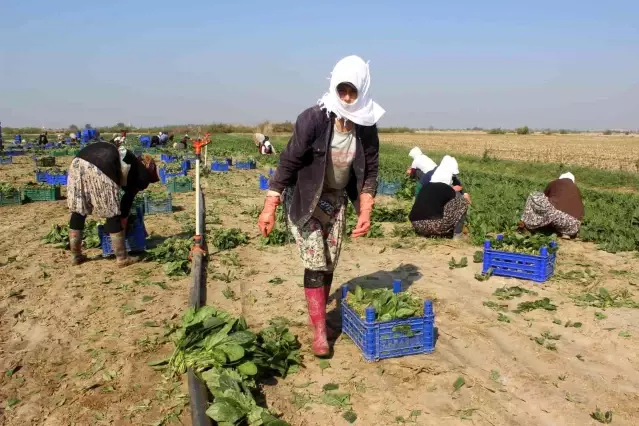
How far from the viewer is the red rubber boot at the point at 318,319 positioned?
4.00 metres

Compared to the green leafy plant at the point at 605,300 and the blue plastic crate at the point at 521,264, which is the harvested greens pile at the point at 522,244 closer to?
the blue plastic crate at the point at 521,264

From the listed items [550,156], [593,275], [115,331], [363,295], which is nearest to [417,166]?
[593,275]

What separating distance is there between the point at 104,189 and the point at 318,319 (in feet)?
11.8

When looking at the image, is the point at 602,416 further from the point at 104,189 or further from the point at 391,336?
the point at 104,189

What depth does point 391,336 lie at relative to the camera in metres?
3.99

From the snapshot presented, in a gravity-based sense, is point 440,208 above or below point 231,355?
above

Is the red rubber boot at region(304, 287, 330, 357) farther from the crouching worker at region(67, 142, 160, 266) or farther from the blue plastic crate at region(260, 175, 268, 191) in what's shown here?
the blue plastic crate at region(260, 175, 268, 191)

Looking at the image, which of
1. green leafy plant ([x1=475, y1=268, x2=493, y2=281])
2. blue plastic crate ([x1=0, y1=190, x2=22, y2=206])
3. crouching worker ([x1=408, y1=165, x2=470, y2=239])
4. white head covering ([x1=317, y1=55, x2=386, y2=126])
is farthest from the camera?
blue plastic crate ([x1=0, y1=190, x2=22, y2=206])

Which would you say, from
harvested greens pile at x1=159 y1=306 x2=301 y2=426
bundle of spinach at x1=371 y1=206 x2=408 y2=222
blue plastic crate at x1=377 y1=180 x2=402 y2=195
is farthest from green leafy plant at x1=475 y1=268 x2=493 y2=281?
blue plastic crate at x1=377 y1=180 x2=402 y2=195

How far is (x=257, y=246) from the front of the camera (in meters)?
7.88

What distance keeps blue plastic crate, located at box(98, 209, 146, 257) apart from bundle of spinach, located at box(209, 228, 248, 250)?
1.04 meters

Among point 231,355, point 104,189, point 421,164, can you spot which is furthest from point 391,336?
point 421,164

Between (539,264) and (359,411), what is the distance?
12.0ft

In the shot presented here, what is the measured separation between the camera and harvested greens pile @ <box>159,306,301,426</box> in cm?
Result: 318
